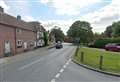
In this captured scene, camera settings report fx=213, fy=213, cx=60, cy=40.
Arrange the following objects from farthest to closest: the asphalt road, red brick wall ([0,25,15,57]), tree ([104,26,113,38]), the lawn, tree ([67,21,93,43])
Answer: tree ([104,26,113,38]), tree ([67,21,93,43]), red brick wall ([0,25,15,57]), the lawn, the asphalt road

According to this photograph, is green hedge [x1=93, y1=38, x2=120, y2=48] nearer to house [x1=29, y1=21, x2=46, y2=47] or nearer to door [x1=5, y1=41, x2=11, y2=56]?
house [x1=29, y1=21, x2=46, y2=47]

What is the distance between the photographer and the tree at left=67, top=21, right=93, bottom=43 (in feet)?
329

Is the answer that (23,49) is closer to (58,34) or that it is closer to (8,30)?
(8,30)

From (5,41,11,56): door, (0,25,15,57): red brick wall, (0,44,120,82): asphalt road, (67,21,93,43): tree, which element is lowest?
(0,44,120,82): asphalt road

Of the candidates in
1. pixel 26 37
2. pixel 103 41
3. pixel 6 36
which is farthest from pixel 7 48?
pixel 103 41

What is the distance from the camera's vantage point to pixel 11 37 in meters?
37.0

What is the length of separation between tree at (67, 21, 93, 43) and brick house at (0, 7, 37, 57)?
53.2 metres

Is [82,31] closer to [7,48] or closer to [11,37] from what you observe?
[11,37]

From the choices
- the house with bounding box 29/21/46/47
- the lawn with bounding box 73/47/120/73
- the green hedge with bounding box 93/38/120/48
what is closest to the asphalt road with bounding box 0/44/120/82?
the lawn with bounding box 73/47/120/73

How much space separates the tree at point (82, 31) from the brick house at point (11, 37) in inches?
2093

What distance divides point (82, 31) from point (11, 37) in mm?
69203

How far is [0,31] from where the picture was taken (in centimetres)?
3225

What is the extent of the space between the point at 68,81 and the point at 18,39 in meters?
31.5

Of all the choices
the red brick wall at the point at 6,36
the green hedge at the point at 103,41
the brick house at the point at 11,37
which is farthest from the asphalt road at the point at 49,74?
the green hedge at the point at 103,41
